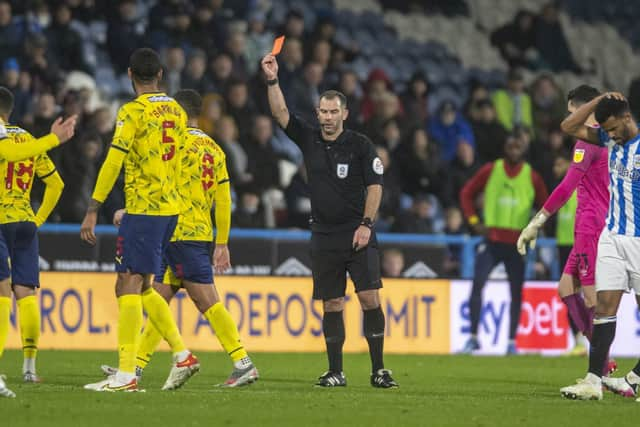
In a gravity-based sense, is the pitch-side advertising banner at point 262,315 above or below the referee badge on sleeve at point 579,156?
below

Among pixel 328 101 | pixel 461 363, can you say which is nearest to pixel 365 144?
pixel 328 101

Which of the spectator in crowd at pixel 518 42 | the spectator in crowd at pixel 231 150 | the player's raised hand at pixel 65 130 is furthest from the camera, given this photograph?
the spectator in crowd at pixel 518 42

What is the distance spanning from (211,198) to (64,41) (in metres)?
8.68

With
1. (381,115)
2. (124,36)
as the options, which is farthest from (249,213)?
(381,115)

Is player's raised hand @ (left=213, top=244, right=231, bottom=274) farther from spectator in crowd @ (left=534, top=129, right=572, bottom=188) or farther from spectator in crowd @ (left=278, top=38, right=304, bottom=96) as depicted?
spectator in crowd @ (left=534, top=129, right=572, bottom=188)

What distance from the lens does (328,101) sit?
36.3 ft

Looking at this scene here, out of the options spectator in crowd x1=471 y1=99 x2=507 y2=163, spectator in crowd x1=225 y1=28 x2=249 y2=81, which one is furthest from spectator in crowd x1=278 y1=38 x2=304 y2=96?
spectator in crowd x1=471 y1=99 x2=507 y2=163

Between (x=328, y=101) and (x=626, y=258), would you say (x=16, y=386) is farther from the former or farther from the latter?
(x=626, y=258)

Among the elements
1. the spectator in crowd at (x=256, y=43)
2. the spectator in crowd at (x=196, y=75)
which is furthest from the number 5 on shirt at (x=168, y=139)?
the spectator in crowd at (x=256, y=43)

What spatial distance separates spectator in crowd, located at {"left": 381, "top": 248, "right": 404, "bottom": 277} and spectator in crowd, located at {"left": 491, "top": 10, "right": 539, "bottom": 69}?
28.9 ft

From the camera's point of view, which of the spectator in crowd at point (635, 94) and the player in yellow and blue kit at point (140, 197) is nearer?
the player in yellow and blue kit at point (140, 197)

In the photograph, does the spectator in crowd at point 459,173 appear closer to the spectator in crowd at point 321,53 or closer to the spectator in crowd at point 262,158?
the spectator in crowd at point 321,53

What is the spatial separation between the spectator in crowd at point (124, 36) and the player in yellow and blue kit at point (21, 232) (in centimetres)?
871

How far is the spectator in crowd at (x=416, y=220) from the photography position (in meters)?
19.2
